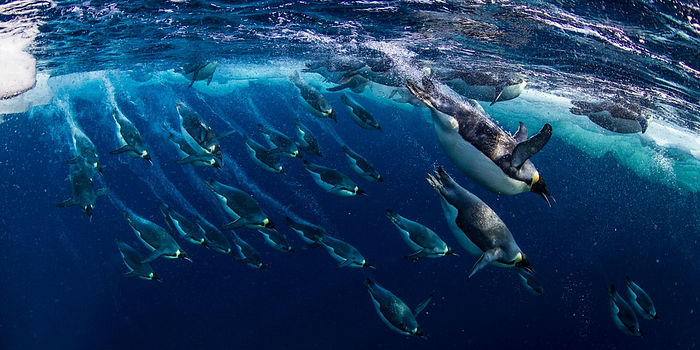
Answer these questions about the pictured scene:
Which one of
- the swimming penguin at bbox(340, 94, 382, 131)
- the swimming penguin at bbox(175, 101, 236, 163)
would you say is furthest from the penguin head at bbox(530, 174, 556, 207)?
the swimming penguin at bbox(175, 101, 236, 163)

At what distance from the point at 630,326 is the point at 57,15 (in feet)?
45.8

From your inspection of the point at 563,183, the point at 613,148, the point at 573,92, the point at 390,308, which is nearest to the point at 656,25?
the point at 390,308

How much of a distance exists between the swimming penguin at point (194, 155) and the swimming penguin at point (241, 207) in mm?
355

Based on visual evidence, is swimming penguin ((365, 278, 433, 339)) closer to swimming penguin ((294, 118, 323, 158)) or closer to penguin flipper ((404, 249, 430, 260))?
penguin flipper ((404, 249, 430, 260))

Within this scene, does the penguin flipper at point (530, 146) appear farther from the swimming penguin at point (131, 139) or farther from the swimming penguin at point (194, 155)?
the swimming penguin at point (131, 139)

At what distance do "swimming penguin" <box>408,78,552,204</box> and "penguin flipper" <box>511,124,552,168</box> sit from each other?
1.0 inches

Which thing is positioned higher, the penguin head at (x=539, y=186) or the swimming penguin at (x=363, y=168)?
the penguin head at (x=539, y=186)

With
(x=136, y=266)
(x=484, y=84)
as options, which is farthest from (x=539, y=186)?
(x=484, y=84)

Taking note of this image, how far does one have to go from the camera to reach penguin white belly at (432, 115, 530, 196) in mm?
2571

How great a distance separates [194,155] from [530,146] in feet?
17.2

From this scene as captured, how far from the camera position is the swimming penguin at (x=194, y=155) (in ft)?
19.1

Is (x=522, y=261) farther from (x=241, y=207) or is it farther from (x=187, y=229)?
(x=187, y=229)

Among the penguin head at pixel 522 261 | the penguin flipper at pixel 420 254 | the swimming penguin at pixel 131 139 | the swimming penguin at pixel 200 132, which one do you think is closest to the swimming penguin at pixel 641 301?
the penguin flipper at pixel 420 254

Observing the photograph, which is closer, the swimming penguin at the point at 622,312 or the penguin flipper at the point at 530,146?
the penguin flipper at the point at 530,146
